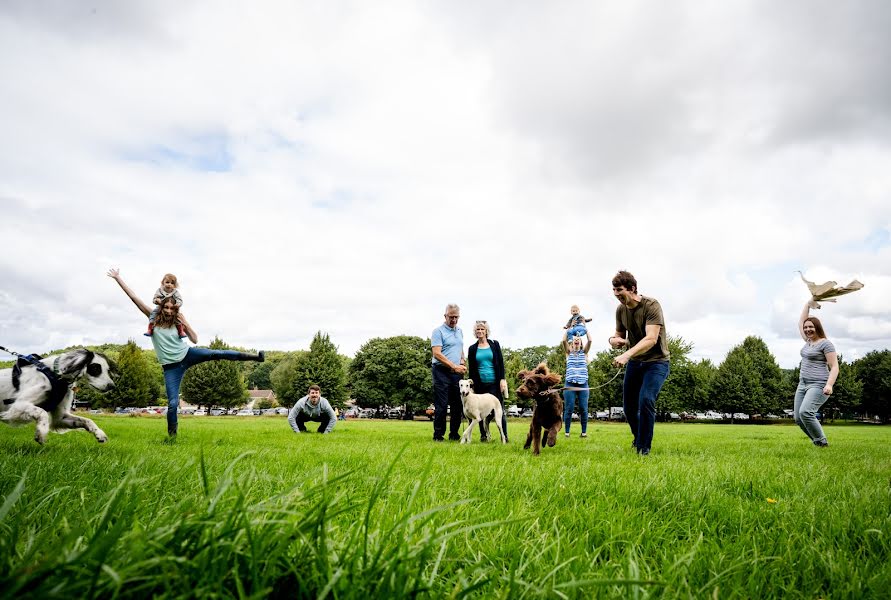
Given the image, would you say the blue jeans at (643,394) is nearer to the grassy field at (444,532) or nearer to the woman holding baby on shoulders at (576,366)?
the grassy field at (444,532)

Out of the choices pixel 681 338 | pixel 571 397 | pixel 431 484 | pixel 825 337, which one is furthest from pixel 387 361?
pixel 431 484

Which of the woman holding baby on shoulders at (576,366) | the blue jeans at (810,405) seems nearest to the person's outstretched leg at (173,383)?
the woman holding baby on shoulders at (576,366)

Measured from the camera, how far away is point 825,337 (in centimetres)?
912

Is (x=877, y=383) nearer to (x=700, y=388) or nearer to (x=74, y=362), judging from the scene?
(x=700, y=388)

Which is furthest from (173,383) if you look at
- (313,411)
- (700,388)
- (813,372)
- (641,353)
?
(700,388)

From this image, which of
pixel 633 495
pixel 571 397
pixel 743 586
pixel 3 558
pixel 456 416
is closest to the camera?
pixel 3 558

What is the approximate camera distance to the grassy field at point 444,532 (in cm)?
105

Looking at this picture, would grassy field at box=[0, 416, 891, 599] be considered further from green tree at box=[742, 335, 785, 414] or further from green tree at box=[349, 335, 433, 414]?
green tree at box=[742, 335, 785, 414]

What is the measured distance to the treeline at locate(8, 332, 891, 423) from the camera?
2276 inches

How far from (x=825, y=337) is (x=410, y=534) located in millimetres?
10436

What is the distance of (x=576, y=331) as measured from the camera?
1246 centimetres

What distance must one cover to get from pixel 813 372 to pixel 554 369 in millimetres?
51735

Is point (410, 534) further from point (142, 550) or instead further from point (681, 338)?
point (681, 338)

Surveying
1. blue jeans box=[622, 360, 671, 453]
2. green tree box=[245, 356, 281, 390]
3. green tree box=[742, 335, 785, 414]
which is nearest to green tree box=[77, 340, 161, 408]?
blue jeans box=[622, 360, 671, 453]
